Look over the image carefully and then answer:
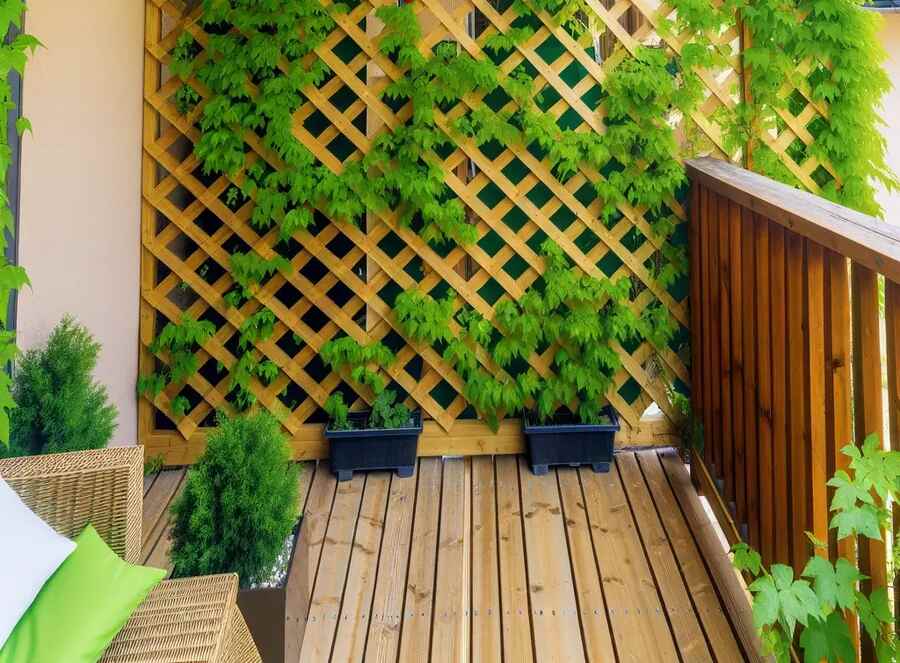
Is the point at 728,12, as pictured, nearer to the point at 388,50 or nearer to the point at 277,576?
the point at 388,50

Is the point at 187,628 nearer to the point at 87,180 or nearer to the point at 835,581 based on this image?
the point at 835,581

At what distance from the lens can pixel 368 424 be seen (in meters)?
2.71

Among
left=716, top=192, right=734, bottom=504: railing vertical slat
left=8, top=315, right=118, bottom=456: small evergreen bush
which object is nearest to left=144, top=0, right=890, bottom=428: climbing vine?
left=716, top=192, right=734, bottom=504: railing vertical slat

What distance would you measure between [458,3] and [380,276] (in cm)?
104

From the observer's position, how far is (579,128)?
8.89 ft

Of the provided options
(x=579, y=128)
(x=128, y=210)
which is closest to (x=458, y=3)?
(x=579, y=128)

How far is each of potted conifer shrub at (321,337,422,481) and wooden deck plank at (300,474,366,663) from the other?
3.1 inches

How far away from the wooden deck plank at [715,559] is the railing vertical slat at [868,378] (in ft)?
1.80

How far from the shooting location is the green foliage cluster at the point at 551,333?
2658 millimetres

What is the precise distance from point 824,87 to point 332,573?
7.13 feet

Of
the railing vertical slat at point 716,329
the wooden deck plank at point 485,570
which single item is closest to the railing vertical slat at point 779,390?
the railing vertical slat at point 716,329

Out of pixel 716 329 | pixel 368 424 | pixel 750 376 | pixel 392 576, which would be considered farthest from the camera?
pixel 368 424

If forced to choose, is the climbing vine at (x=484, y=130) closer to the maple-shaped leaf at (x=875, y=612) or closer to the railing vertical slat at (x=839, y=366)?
the railing vertical slat at (x=839, y=366)

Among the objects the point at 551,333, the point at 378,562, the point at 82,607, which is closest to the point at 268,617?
the point at 82,607
